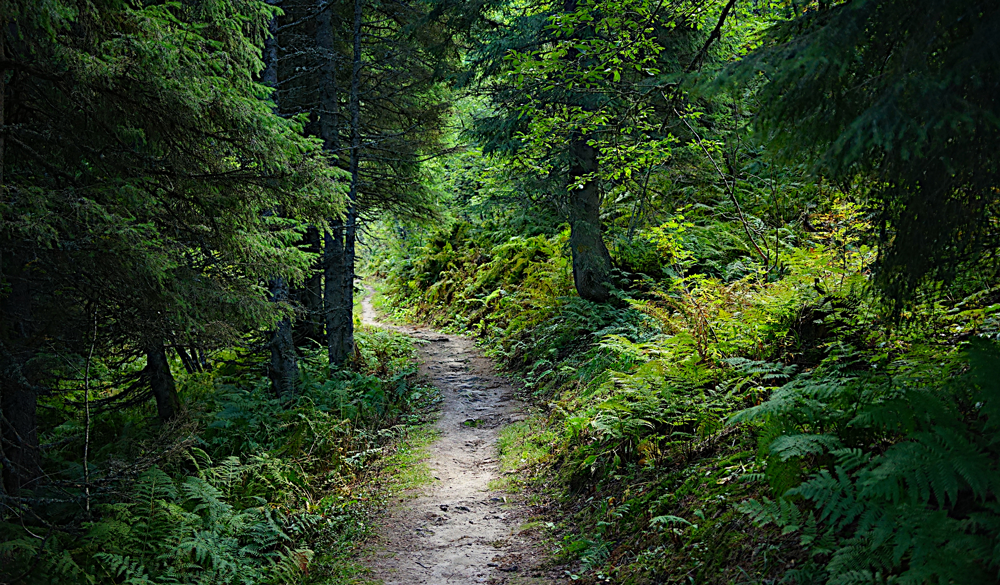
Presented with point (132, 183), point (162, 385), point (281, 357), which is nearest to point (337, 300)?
point (281, 357)

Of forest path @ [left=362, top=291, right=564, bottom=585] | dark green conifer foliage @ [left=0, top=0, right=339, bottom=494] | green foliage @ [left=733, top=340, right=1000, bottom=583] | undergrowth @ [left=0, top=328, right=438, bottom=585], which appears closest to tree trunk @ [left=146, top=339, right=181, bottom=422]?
undergrowth @ [left=0, top=328, right=438, bottom=585]

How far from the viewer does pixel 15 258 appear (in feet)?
18.2

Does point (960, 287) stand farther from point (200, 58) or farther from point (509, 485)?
point (200, 58)

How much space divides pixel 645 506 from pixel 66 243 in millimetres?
5505

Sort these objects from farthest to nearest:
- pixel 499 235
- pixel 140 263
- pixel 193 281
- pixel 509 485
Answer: pixel 499 235, pixel 509 485, pixel 193 281, pixel 140 263

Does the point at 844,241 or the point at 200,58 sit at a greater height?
the point at 200,58

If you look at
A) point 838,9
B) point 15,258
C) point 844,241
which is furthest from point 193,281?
point 844,241

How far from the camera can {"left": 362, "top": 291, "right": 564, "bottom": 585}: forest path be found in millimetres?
5250

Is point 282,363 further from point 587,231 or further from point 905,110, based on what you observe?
point 905,110

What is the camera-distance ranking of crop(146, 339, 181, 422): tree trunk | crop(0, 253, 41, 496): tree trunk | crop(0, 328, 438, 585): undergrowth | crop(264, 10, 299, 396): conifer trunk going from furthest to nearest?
crop(264, 10, 299, 396): conifer trunk, crop(146, 339, 181, 422): tree trunk, crop(0, 253, 41, 496): tree trunk, crop(0, 328, 438, 585): undergrowth

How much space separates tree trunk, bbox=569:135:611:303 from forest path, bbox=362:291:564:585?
293cm

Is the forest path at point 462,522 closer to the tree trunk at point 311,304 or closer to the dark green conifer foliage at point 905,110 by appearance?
the dark green conifer foliage at point 905,110

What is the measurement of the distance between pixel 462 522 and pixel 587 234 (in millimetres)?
6606

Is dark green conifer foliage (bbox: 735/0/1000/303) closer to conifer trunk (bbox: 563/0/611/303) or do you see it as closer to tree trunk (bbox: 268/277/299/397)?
conifer trunk (bbox: 563/0/611/303)
